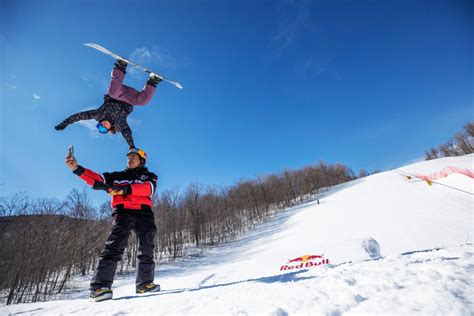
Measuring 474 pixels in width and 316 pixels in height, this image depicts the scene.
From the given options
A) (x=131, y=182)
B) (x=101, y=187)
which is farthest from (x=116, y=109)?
(x=101, y=187)

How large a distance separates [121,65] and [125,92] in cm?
48

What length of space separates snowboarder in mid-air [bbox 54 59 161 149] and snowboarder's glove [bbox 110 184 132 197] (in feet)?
3.94

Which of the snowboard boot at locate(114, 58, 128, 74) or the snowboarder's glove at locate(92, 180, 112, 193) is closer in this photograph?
the snowboarder's glove at locate(92, 180, 112, 193)

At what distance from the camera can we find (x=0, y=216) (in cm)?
1803

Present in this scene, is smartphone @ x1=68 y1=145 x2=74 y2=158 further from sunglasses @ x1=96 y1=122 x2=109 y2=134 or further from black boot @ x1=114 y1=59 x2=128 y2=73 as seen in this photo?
black boot @ x1=114 y1=59 x2=128 y2=73

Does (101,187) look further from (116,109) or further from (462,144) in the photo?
(462,144)

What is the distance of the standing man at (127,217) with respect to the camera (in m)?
3.02

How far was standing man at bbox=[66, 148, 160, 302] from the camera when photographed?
3.02m

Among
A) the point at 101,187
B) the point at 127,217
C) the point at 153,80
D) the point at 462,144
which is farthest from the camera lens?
the point at 462,144

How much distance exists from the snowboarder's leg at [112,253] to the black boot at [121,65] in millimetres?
2639

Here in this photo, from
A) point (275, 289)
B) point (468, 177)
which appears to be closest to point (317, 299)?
point (275, 289)

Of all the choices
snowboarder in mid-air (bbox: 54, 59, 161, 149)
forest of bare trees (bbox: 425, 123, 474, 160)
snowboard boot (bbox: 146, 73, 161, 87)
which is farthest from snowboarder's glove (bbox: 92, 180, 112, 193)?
forest of bare trees (bbox: 425, 123, 474, 160)

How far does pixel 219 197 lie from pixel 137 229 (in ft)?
143

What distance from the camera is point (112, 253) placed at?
306 cm
